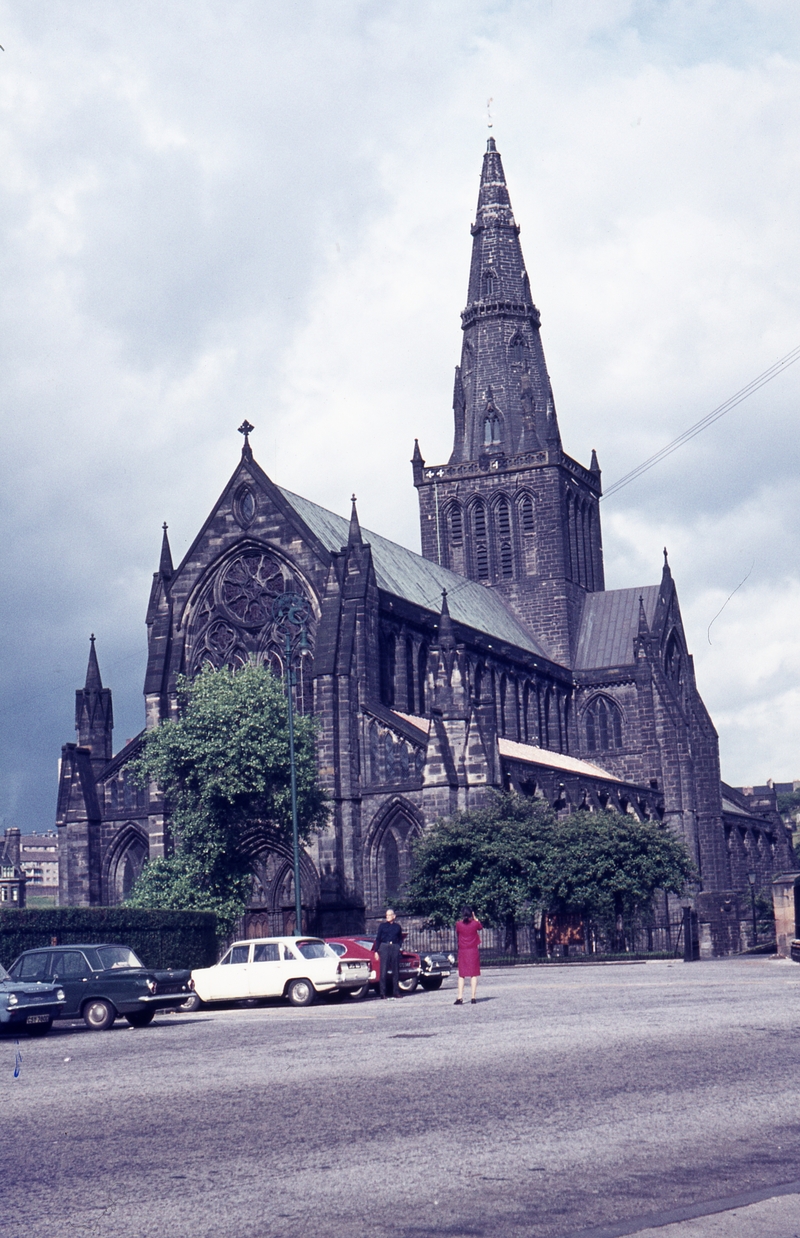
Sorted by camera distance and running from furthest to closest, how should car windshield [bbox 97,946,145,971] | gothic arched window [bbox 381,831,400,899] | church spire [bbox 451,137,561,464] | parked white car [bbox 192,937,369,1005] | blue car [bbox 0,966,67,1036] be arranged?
church spire [bbox 451,137,561,464]
gothic arched window [bbox 381,831,400,899]
parked white car [bbox 192,937,369,1005]
car windshield [bbox 97,946,145,971]
blue car [bbox 0,966,67,1036]

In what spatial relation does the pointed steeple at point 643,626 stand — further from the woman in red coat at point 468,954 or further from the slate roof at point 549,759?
the woman in red coat at point 468,954

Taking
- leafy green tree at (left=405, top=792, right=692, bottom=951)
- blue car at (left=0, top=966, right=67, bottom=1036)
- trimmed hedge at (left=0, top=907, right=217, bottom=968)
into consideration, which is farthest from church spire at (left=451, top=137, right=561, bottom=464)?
blue car at (left=0, top=966, right=67, bottom=1036)

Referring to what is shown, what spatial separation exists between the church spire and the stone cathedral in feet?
0.40

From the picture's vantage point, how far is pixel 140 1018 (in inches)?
967

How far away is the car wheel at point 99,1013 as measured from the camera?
24.0 m

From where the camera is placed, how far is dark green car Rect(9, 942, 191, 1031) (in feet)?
78.5

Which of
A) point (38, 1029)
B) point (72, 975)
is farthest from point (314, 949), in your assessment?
point (38, 1029)

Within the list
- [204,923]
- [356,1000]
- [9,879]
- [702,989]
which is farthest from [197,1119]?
[9,879]

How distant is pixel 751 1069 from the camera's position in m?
12.5

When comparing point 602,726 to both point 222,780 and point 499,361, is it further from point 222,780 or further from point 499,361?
point 222,780

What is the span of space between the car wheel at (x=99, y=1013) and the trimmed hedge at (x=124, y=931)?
456 inches

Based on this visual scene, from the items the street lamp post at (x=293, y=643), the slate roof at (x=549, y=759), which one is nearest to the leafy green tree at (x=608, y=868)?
the slate roof at (x=549, y=759)

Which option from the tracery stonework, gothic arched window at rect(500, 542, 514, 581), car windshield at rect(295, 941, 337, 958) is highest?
gothic arched window at rect(500, 542, 514, 581)

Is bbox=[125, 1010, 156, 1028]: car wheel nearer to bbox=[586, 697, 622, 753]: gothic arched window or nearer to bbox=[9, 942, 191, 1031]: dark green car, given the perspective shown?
bbox=[9, 942, 191, 1031]: dark green car
